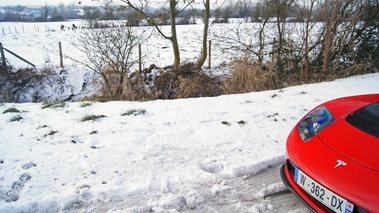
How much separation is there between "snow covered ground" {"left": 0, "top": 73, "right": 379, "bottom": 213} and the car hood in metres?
0.67

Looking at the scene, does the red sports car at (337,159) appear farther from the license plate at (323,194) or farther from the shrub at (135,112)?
the shrub at (135,112)

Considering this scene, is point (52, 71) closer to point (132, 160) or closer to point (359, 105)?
point (132, 160)

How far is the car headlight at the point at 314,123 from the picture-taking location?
1.98 metres

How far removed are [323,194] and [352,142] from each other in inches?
16.8

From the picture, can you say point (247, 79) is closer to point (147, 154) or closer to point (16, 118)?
point (147, 154)

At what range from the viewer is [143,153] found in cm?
272

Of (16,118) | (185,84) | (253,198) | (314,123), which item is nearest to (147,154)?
(253,198)

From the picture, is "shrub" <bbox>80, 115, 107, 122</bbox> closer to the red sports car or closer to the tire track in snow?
the tire track in snow

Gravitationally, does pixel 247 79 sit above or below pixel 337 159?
below

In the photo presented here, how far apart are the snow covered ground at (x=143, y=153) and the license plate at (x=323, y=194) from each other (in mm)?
383

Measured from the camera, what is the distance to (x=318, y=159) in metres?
1.69

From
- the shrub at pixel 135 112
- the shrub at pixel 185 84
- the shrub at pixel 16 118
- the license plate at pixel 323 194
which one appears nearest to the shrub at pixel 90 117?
the shrub at pixel 135 112

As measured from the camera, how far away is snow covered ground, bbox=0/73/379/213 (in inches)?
81.7

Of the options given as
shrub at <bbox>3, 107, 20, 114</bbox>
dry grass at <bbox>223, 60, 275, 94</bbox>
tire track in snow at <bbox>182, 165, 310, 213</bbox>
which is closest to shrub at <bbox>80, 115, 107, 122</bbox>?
shrub at <bbox>3, 107, 20, 114</bbox>
